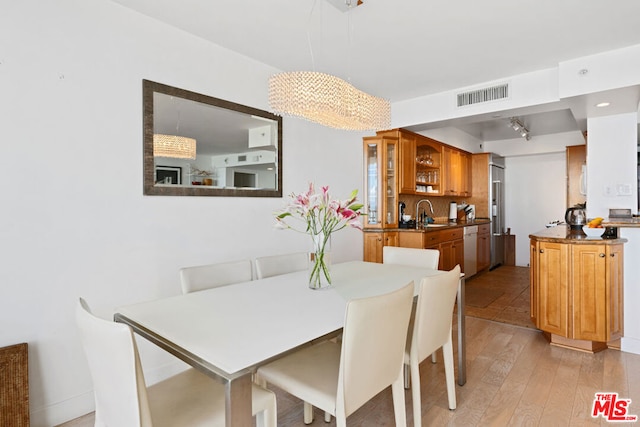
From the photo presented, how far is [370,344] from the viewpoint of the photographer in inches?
52.8

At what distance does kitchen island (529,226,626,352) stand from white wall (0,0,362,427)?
2.80 m

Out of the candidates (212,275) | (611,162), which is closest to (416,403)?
(212,275)

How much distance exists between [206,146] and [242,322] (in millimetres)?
1704

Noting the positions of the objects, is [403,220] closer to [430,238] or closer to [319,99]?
[430,238]

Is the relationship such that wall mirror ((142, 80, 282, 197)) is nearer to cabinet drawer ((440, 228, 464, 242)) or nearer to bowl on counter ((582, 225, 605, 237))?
cabinet drawer ((440, 228, 464, 242))

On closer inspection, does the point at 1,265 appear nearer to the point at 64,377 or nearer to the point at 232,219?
the point at 64,377

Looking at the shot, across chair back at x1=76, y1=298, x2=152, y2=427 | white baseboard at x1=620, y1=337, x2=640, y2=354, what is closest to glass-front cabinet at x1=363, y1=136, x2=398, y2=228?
white baseboard at x1=620, y1=337, x2=640, y2=354

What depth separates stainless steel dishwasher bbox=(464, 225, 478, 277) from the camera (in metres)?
5.39

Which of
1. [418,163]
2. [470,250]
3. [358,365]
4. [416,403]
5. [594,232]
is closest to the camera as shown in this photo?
[358,365]

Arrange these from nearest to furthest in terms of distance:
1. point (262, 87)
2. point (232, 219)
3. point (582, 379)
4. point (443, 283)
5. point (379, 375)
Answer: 1. point (379, 375)
2. point (443, 283)
3. point (582, 379)
4. point (232, 219)
5. point (262, 87)

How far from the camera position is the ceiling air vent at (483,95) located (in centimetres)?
354

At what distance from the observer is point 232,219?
9.53ft

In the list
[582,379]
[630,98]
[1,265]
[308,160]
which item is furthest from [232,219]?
[630,98]

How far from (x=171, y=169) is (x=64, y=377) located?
4.61 ft
